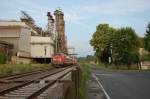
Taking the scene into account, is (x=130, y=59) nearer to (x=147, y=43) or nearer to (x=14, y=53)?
(x=147, y=43)

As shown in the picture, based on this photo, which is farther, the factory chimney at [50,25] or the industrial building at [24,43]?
the factory chimney at [50,25]

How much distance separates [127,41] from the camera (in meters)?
101

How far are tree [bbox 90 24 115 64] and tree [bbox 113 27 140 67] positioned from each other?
7587 mm

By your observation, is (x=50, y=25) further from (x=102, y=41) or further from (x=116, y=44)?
(x=116, y=44)

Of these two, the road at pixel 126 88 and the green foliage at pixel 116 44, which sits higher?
the green foliage at pixel 116 44

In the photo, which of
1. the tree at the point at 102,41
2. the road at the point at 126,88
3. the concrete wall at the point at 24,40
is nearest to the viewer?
the road at the point at 126,88

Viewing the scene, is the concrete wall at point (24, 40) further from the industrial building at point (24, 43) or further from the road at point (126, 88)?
the road at point (126, 88)

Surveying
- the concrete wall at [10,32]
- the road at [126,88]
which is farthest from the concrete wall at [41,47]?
the road at [126,88]

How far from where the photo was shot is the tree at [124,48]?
318 feet

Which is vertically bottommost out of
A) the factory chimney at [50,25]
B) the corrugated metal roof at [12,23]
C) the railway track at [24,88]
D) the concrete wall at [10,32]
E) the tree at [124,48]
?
the railway track at [24,88]

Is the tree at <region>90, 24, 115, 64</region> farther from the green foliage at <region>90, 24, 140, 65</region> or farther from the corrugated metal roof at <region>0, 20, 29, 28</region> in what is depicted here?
the corrugated metal roof at <region>0, 20, 29, 28</region>

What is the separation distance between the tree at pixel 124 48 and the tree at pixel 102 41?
759cm

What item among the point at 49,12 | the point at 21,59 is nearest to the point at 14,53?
the point at 21,59

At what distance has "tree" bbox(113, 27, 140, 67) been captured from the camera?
96.9 meters
